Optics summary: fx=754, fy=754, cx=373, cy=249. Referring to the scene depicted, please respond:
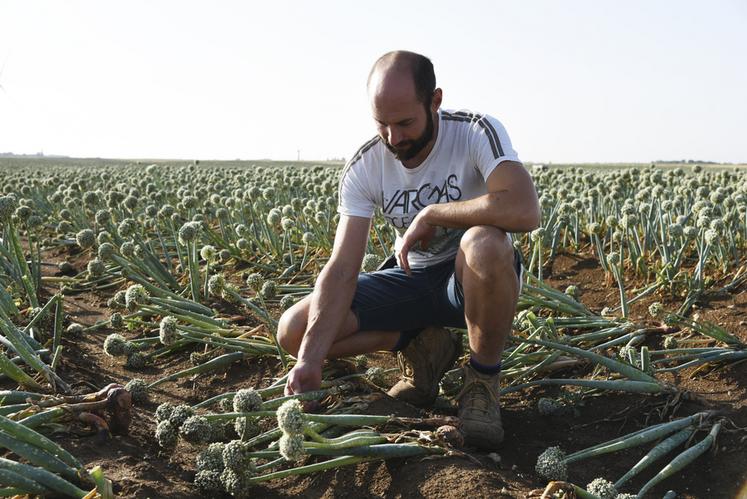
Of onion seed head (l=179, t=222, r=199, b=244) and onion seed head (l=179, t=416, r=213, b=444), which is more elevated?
onion seed head (l=179, t=222, r=199, b=244)

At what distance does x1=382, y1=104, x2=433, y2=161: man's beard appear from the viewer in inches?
133

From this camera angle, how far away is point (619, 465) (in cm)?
307

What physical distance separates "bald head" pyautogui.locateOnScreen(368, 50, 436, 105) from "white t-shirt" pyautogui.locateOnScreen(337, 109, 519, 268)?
26 centimetres

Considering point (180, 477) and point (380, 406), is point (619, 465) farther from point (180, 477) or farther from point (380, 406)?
point (180, 477)

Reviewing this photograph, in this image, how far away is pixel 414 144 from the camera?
340 cm

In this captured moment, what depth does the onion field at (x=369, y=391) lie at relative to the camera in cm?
261

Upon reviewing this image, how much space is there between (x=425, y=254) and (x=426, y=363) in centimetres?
54

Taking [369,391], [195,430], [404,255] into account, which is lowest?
[369,391]

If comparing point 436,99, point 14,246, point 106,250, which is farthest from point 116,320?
point 436,99

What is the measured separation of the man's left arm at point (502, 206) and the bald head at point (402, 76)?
481 millimetres

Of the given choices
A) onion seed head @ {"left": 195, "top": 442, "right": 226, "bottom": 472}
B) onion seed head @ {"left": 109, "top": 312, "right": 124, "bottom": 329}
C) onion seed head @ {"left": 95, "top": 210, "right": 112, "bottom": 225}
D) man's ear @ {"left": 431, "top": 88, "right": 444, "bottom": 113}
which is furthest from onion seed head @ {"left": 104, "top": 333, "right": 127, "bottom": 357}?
onion seed head @ {"left": 95, "top": 210, "right": 112, "bottom": 225}

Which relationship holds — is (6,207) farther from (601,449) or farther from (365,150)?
(601,449)

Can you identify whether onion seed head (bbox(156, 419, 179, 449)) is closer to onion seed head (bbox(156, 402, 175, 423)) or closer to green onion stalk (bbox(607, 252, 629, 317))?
onion seed head (bbox(156, 402, 175, 423))

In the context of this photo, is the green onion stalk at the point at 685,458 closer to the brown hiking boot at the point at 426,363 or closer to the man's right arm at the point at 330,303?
the brown hiking boot at the point at 426,363
